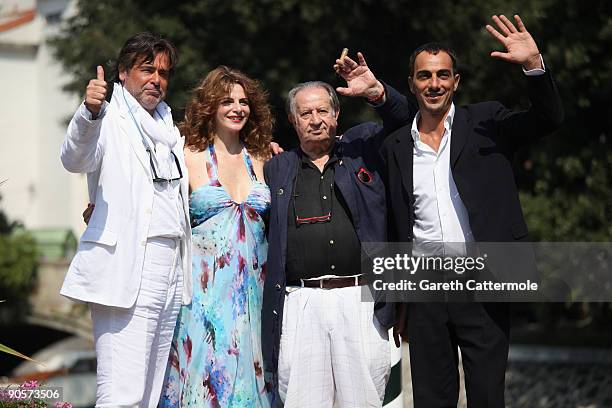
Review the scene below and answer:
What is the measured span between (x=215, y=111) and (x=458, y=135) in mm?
1373

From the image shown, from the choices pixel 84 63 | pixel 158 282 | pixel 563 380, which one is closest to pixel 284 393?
pixel 158 282

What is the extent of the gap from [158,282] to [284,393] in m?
0.80

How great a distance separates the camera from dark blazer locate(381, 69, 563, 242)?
4551 mm

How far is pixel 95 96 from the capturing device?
14.6ft

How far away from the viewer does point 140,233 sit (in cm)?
475

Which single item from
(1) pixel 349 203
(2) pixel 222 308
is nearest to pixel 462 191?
(1) pixel 349 203

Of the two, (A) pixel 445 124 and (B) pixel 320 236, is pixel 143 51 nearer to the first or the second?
(B) pixel 320 236

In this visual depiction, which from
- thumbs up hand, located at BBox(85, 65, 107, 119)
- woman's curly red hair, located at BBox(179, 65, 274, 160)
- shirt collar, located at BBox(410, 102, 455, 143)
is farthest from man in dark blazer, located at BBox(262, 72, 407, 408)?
thumbs up hand, located at BBox(85, 65, 107, 119)

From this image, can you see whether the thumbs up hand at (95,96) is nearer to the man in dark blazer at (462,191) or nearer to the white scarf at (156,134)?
the white scarf at (156,134)

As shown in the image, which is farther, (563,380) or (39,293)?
(39,293)

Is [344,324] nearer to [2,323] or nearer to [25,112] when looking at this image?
[2,323]

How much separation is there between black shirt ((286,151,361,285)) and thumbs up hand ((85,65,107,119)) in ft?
3.46

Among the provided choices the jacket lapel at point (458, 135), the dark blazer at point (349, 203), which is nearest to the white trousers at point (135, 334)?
the dark blazer at point (349, 203)

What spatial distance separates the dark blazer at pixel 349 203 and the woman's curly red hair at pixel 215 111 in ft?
1.41
